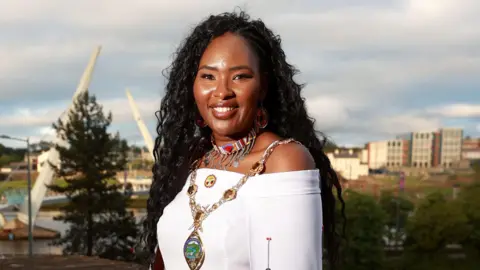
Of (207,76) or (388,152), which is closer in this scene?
(207,76)

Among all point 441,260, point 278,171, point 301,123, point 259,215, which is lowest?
point 441,260

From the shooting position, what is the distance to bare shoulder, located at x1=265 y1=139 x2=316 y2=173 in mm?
1923

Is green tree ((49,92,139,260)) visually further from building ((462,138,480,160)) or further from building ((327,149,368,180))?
building ((327,149,368,180))

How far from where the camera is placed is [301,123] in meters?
2.24

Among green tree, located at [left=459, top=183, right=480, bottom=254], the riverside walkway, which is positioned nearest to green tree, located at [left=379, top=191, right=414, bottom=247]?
green tree, located at [left=459, top=183, right=480, bottom=254]

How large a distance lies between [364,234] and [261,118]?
78.2ft

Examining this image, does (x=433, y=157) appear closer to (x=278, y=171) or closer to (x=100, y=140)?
(x=100, y=140)

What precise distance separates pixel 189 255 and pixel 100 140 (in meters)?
23.2

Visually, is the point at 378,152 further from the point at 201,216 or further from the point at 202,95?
the point at 201,216

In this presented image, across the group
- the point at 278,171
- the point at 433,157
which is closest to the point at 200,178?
the point at 278,171

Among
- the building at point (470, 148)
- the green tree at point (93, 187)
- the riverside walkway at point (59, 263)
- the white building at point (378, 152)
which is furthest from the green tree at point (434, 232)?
the white building at point (378, 152)

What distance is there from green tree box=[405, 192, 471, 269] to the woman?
22012 mm

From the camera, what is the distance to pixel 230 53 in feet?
6.82

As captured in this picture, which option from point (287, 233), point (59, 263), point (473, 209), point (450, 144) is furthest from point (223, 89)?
point (450, 144)
